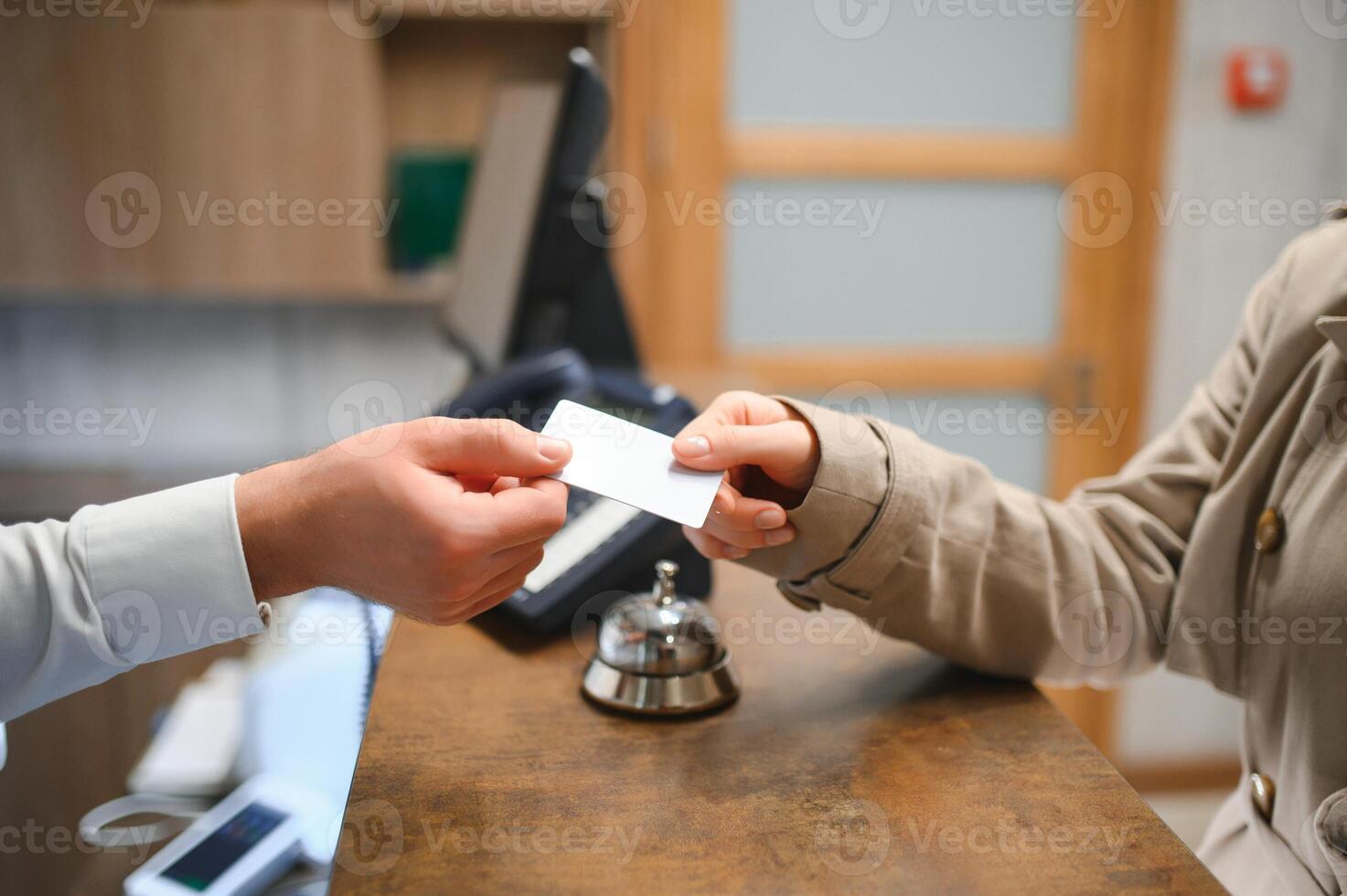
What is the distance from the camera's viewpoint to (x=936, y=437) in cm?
250

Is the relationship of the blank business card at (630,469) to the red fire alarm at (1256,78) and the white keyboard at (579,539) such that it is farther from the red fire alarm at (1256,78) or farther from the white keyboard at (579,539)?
the red fire alarm at (1256,78)

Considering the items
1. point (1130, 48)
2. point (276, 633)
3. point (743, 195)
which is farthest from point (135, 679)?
point (1130, 48)

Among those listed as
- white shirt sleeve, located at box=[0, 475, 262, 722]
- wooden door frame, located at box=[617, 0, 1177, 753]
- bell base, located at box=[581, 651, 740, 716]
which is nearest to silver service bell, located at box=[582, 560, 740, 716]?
bell base, located at box=[581, 651, 740, 716]

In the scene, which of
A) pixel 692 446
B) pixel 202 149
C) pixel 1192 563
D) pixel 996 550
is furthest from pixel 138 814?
pixel 202 149

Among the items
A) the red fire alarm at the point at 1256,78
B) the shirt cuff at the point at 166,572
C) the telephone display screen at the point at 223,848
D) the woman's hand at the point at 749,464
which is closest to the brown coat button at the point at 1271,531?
the woman's hand at the point at 749,464

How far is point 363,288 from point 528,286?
90 centimetres

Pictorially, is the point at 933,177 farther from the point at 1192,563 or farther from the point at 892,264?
the point at 1192,563

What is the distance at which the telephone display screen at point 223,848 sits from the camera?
2.55ft

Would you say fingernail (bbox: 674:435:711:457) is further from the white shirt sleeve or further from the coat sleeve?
the white shirt sleeve

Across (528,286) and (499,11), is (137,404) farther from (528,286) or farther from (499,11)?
(528,286)

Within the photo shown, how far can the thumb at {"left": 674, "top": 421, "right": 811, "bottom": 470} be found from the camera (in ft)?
2.11

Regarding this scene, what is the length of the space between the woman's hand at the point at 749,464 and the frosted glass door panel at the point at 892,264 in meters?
1.67

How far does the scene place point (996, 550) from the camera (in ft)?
2.45

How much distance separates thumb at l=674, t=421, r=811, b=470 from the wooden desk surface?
177mm
